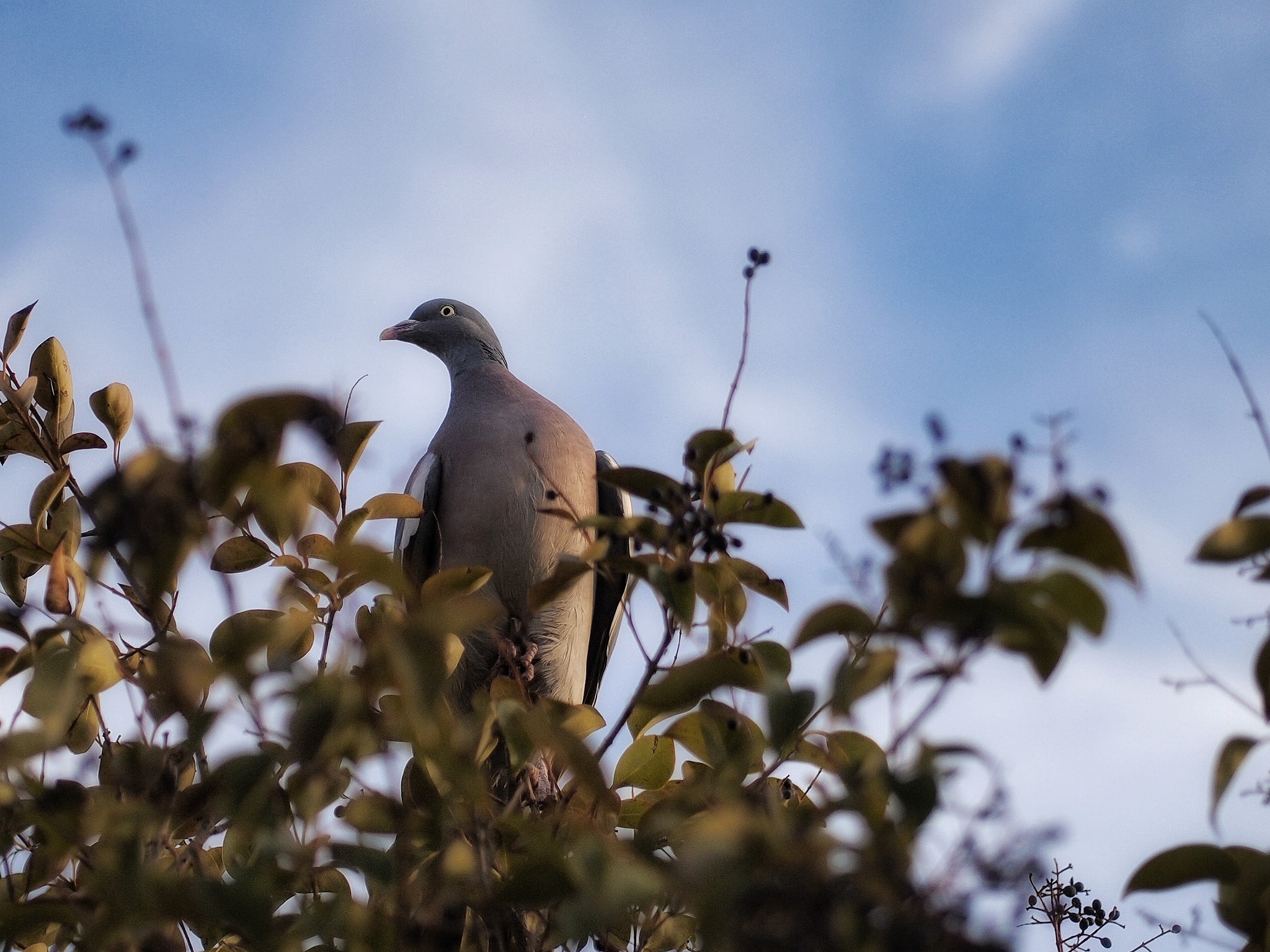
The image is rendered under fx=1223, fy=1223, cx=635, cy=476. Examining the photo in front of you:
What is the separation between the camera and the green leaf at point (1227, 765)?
1.49 meters

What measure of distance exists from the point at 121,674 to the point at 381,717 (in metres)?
0.56

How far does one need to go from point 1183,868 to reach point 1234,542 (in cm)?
41

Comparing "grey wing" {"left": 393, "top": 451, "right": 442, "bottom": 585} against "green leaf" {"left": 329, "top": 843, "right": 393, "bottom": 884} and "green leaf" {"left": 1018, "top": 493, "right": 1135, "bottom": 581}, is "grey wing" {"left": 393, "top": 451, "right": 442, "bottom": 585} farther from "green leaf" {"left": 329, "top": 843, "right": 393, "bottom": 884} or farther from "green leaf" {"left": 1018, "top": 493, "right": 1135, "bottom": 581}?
"green leaf" {"left": 1018, "top": 493, "right": 1135, "bottom": 581}

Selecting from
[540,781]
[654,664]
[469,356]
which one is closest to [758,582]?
[654,664]

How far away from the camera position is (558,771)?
2322mm

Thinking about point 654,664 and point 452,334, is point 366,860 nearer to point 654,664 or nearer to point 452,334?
point 654,664

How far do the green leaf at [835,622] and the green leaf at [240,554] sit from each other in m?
1.34

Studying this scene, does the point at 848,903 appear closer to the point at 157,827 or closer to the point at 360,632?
the point at 157,827

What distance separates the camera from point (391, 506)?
243cm

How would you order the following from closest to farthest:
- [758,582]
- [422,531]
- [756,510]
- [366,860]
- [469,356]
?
[366,860] < [756,510] < [758,582] < [422,531] < [469,356]

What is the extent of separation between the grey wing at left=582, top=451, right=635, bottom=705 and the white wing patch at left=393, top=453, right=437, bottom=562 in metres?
Answer: 0.59

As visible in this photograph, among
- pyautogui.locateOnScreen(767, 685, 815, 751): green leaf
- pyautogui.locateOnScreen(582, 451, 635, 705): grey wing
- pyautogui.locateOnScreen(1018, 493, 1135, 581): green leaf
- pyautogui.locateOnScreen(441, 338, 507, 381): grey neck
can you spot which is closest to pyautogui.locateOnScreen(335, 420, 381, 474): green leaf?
pyautogui.locateOnScreen(767, 685, 815, 751): green leaf

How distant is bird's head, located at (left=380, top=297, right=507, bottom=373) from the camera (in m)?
5.17

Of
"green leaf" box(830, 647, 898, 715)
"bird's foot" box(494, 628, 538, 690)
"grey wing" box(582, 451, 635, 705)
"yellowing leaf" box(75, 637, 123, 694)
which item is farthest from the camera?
"grey wing" box(582, 451, 635, 705)
